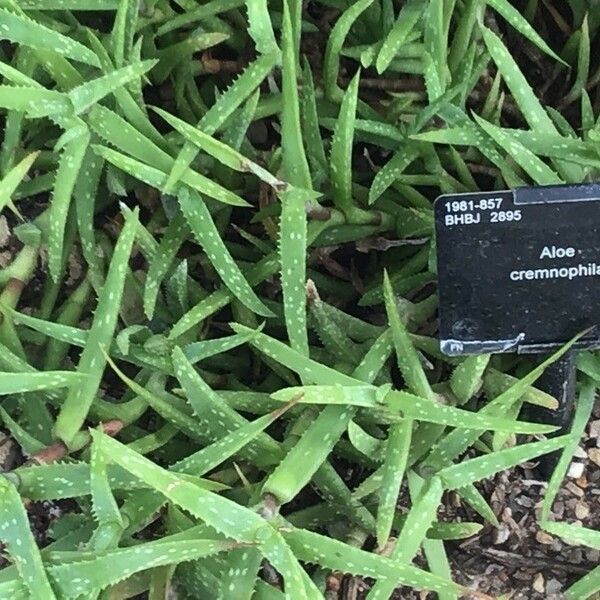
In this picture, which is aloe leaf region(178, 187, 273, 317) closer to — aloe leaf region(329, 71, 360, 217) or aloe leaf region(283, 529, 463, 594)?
aloe leaf region(329, 71, 360, 217)

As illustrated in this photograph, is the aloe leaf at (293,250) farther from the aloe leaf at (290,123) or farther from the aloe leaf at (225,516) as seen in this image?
the aloe leaf at (225,516)

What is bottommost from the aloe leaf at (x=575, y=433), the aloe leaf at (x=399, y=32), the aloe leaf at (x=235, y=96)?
the aloe leaf at (x=575, y=433)

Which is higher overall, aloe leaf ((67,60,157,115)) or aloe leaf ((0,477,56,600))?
aloe leaf ((67,60,157,115))

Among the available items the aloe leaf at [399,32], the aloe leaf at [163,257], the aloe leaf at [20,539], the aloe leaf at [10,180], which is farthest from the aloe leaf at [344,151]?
the aloe leaf at [20,539]

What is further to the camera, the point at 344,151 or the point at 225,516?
the point at 344,151

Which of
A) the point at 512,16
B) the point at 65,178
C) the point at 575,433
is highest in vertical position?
the point at 512,16

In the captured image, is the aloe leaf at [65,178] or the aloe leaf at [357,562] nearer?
the aloe leaf at [357,562]

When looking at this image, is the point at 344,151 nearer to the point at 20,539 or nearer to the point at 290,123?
the point at 290,123

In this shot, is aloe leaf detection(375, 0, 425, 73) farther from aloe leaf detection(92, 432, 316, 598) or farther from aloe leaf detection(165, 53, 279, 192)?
aloe leaf detection(92, 432, 316, 598)

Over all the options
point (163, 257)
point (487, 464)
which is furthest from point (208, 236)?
point (487, 464)

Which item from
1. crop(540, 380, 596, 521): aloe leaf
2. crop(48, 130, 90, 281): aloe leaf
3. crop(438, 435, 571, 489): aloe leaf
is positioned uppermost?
crop(48, 130, 90, 281): aloe leaf

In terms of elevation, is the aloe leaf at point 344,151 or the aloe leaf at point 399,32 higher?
the aloe leaf at point 399,32

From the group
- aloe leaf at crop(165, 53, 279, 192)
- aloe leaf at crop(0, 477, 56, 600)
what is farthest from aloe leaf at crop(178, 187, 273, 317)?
aloe leaf at crop(0, 477, 56, 600)

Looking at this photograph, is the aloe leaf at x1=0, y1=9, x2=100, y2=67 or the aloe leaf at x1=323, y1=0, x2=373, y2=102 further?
the aloe leaf at x1=323, y1=0, x2=373, y2=102
